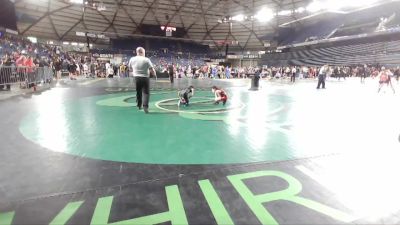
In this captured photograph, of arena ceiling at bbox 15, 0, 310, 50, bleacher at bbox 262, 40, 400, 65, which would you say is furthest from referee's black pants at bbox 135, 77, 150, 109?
bleacher at bbox 262, 40, 400, 65

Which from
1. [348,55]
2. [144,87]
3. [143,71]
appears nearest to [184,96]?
[144,87]

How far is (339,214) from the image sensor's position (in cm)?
215

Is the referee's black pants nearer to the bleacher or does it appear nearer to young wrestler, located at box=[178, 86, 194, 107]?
young wrestler, located at box=[178, 86, 194, 107]

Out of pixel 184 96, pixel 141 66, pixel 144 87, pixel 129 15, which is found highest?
pixel 129 15

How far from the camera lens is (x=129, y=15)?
1615 inches

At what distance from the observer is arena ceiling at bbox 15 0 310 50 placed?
3553 cm

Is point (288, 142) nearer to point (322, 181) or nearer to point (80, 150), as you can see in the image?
point (322, 181)

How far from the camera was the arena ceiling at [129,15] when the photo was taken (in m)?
35.5

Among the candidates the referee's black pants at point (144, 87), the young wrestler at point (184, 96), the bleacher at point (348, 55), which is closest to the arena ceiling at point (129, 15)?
the bleacher at point (348, 55)

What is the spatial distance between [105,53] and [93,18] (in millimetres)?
6553

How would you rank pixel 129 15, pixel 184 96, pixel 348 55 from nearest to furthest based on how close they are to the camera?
1. pixel 184 96
2. pixel 348 55
3. pixel 129 15

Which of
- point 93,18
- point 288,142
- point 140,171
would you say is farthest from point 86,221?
point 93,18

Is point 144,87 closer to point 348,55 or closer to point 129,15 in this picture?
point 129,15

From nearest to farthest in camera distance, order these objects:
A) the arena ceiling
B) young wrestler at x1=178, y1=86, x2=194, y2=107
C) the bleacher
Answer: young wrestler at x1=178, y1=86, x2=194, y2=107, the bleacher, the arena ceiling
